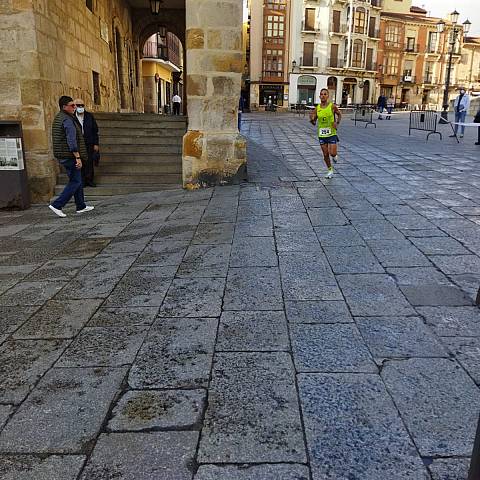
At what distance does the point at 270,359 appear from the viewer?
2.71 meters

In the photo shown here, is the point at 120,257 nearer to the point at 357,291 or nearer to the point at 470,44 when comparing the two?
the point at 357,291

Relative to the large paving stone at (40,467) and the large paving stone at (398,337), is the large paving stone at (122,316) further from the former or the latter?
the large paving stone at (398,337)

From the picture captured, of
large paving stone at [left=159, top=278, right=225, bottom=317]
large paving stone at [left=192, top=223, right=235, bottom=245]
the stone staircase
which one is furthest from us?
the stone staircase

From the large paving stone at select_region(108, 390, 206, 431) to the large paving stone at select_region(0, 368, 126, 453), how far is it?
0.30 feet

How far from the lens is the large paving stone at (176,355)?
2547 millimetres

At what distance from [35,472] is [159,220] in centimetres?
456

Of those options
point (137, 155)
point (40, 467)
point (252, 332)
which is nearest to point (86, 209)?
point (137, 155)

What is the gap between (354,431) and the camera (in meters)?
2.11

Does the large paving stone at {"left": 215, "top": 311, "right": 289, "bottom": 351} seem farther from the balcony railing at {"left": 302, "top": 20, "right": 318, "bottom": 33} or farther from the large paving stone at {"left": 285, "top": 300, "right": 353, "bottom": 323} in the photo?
the balcony railing at {"left": 302, "top": 20, "right": 318, "bottom": 33}

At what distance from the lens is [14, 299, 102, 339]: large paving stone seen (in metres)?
3.16

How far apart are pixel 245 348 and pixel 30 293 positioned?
7.00 feet

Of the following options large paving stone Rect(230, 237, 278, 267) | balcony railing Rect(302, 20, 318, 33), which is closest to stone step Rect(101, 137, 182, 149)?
large paving stone Rect(230, 237, 278, 267)

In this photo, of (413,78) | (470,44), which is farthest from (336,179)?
(470,44)

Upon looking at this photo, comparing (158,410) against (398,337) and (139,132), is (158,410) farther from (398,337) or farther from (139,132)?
(139,132)
